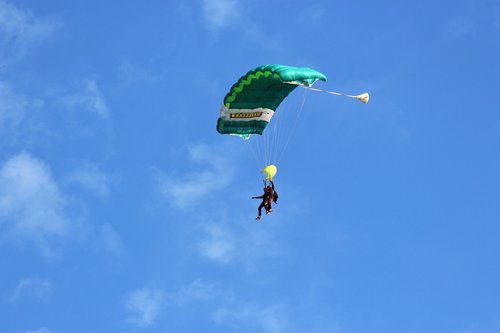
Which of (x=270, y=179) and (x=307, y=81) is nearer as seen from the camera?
(x=307, y=81)

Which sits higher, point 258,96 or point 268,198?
point 258,96

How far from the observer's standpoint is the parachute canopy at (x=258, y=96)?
118ft

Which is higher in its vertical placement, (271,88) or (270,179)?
(271,88)

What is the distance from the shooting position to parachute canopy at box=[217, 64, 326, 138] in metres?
35.8

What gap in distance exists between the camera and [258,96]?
38906mm

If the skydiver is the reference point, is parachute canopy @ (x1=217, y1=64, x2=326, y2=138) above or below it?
above

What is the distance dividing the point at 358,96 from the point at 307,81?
6.07ft

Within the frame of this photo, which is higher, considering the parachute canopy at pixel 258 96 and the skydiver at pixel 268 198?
the parachute canopy at pixel 258 96

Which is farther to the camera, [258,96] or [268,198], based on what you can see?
[258,96]

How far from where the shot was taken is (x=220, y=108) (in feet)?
128

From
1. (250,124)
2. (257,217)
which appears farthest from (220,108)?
(257,217)

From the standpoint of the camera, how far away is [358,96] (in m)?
35.8

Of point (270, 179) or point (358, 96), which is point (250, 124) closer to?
point (270, 179)

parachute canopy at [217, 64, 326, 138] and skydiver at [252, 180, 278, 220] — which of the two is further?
skydiver at [252, 180, 278, 220]
